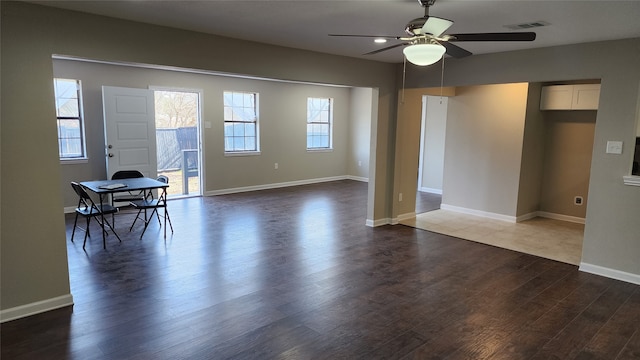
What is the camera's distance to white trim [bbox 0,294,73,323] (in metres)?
2.92

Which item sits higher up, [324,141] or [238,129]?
[238,129]

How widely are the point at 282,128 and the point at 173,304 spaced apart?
6.08 m

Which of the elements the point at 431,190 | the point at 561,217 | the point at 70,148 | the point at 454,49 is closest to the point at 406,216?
the point at 561,217

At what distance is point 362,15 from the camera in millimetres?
3076

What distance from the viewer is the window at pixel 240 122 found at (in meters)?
8.06

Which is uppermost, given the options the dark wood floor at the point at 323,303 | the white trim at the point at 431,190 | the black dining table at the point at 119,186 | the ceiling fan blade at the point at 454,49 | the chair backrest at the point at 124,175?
the ceiling fan blade at the point at 454,49

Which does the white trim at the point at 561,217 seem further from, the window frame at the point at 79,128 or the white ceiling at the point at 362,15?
the window frame at the point at 79,128

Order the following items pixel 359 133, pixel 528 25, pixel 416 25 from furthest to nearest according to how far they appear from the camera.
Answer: pixel 359 133 → pixel 528 25 → pixel 416 25

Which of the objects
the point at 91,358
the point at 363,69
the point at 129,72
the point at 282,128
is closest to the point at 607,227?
the point at 363,69

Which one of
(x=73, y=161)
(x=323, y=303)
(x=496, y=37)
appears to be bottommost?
(x=323, y=303)

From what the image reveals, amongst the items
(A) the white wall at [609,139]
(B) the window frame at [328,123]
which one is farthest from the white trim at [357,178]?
(A) the white wall at [609,139]

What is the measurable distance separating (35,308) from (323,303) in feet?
7.22

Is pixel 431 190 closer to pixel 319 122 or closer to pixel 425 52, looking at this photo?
pixel 319 122

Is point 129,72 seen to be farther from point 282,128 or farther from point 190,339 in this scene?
point 190,339
